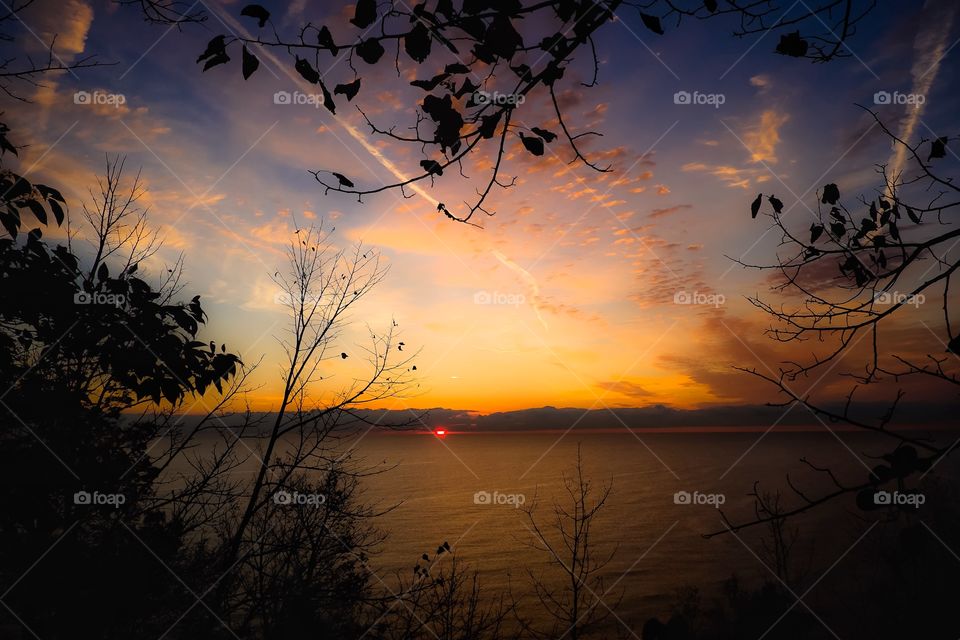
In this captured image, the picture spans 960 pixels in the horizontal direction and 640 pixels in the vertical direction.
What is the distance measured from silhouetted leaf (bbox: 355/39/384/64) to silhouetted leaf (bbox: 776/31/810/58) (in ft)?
6.09

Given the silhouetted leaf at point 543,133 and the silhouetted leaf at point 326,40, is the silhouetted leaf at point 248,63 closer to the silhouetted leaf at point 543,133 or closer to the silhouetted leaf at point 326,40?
the silhouetted leaf at point 326,40

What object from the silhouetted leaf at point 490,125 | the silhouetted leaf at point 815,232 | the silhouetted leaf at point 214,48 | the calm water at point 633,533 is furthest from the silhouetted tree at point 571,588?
the silhouetted leaf at point 214,48

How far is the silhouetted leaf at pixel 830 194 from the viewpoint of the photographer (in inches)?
123

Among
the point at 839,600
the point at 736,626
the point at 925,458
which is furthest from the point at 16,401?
the point at 839,600

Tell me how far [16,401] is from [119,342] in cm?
115

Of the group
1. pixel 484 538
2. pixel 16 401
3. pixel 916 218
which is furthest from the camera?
pixel 484 538

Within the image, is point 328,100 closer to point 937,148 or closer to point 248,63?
point 248,63

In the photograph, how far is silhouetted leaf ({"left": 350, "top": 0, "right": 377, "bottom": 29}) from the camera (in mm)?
1749

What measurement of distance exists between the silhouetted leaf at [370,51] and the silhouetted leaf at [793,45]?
6.09ft

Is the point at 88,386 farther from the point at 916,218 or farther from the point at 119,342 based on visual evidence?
the point at 916,218

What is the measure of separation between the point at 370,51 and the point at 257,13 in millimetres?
424

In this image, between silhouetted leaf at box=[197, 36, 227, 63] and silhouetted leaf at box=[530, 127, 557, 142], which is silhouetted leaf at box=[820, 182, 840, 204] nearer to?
silhouetted leaf at box=[530, 127, 557, 142]

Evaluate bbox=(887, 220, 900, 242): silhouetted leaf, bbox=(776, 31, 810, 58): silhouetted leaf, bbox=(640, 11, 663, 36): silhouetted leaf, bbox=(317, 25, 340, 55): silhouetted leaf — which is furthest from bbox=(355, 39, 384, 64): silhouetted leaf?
bbox=(887, 220, 900, 242): silhouetted leaf

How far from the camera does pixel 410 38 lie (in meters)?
1.86
